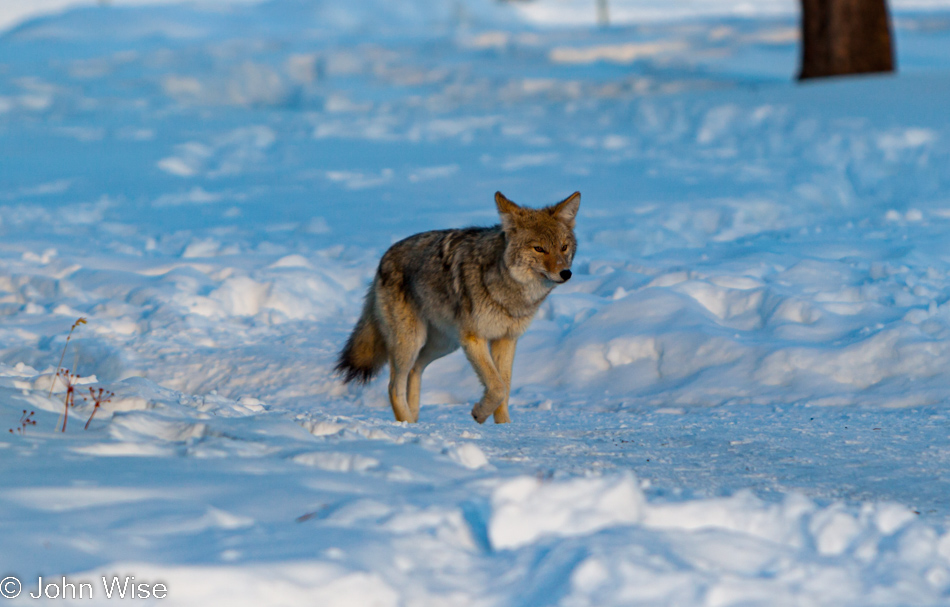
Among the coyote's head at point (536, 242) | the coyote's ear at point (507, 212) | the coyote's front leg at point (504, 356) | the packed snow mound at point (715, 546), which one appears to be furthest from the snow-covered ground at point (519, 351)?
the coyote's ear at point (507, 212)

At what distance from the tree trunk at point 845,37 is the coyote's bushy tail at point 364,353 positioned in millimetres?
11774

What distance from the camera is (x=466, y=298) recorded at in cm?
569

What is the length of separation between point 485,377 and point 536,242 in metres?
0.86

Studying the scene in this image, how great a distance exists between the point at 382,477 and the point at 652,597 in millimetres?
1198

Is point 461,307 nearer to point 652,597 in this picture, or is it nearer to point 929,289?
point 652,597

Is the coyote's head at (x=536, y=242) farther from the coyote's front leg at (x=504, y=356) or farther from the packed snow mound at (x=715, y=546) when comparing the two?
the packed snow mound at (x=715, y=546)

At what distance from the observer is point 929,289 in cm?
707

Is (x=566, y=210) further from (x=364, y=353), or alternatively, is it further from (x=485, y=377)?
(x=364, y=353)

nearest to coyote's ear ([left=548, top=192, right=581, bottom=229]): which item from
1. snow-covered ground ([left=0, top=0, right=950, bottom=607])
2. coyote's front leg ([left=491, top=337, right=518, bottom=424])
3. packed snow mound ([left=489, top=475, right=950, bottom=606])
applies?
coyote's front leg ([left=491, top=337, right=518, bottom=424])

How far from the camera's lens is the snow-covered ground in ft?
9.17

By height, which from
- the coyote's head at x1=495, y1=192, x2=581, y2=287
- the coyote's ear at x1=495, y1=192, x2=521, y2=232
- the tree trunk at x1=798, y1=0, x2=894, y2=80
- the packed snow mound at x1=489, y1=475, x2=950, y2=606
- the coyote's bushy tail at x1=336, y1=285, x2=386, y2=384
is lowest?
the coyote's bushy tail at x1=336, y1=285, x2=386, y2=384

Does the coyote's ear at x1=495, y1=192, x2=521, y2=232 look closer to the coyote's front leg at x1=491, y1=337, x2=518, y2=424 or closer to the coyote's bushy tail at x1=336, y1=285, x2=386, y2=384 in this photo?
the coyote's front leg at x1=491, y1=337, x2=518, y2=424

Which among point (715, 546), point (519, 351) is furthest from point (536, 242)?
point (715, 546)

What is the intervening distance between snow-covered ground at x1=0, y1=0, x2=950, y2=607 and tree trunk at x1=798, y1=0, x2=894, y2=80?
0.96 meters
